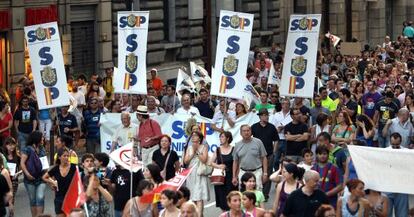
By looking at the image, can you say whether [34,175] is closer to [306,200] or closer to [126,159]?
[126,159]

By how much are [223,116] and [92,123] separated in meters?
2.30

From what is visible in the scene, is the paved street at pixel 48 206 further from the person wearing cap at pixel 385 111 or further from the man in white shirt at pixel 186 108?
the person wearing cap at pixel 385 111

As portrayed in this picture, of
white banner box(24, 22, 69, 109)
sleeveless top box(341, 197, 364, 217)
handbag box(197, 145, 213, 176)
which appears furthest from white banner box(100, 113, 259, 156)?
sleeveless top box(341, 197, 364, 217)

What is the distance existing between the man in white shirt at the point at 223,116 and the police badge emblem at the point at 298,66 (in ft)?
5.98

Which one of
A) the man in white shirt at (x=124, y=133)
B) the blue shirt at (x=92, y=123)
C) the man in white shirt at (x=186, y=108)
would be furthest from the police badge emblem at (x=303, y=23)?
the man in white shirt at (x=124, y=133)

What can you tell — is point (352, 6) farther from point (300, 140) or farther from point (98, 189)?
point (98, 189)

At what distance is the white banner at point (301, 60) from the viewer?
2611 cm

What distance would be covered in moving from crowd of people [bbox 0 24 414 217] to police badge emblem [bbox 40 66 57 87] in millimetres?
703

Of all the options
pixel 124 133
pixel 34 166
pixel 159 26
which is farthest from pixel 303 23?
pixel 159 26

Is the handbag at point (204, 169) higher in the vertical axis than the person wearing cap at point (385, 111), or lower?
lower

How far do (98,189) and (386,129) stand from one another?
740 cm

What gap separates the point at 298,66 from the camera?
86.9ft

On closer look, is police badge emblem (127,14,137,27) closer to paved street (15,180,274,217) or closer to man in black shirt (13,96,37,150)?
man in black shirt (13,96,37,150)

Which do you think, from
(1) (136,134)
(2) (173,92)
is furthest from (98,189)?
(2) (173,92)
